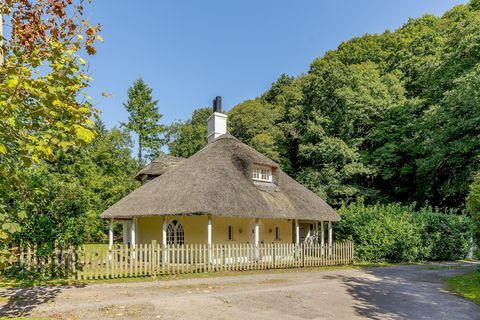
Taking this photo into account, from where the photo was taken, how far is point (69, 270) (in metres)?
13.8

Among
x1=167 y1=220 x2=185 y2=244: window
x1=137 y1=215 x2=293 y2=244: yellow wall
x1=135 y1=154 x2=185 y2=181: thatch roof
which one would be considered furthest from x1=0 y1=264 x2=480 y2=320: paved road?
x1=135 y1=154 x2=185 y2=181: thatch roof

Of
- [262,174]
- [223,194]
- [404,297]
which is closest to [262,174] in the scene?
[262,174]

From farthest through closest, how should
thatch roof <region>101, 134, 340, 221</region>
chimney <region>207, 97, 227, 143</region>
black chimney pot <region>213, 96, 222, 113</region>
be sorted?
black chimney pot <region>213, 96, 222, 113</region>
chimney <region>207, 97, 227, 143</region>
thatch roof <region>101, 134, 340, 221</region>

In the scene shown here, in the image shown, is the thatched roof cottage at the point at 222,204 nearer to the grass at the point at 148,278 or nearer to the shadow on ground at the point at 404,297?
the grass at the point at 148,278

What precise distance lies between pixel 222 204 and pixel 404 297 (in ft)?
32.1

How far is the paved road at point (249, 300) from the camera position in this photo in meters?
8.84

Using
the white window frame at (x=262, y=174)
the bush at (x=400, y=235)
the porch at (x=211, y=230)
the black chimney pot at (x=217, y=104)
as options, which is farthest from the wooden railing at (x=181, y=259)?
the black chimney pot at (x=217, y=104)

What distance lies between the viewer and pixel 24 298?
10.2m

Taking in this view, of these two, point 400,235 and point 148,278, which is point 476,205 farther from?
point 148,278

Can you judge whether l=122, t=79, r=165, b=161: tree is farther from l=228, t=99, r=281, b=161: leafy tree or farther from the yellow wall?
the yellow wall

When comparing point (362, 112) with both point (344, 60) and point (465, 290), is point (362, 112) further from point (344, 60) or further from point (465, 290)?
point (465, 290)

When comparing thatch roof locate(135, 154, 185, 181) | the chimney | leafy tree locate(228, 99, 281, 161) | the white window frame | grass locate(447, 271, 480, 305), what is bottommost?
grass locate(447, 271, 480, 305)

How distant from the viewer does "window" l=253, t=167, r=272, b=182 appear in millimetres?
23922

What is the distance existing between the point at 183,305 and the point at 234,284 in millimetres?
3970
